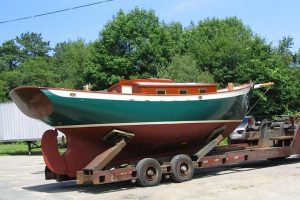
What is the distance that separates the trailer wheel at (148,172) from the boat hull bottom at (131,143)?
36.3 inches

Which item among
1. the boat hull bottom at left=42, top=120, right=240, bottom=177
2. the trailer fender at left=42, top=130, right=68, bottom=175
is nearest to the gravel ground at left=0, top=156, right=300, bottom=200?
the trailer fender at left=42, top=130, right=68, bottom=175

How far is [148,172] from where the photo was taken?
12867 mm

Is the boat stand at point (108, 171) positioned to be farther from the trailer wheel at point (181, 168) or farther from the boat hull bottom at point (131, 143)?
the trailer wheel at point (181, 168)

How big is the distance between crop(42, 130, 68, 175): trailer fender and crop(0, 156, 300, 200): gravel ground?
1.88 ft

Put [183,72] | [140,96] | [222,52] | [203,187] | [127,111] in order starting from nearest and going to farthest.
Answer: [203,187] < [127,111] < [140,96] < [183,72] < [222,52]

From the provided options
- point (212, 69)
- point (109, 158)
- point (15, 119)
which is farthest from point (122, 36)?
point (109, 158)

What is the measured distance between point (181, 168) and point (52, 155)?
3.38 metres

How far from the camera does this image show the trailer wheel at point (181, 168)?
43.5 feet

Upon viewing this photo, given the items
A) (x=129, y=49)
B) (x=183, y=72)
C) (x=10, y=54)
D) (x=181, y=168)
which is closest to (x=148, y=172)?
(x=181, y=168)

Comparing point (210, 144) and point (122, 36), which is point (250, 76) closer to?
point (122, 36)

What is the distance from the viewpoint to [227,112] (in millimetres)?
15398

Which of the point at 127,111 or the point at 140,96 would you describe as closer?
the point at 127,111

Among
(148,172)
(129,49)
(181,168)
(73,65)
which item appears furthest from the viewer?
(73,65)

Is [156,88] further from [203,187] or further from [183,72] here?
[183,72]
